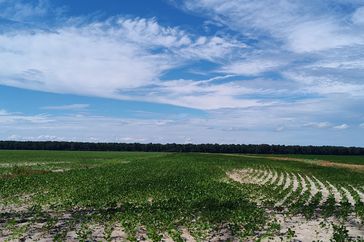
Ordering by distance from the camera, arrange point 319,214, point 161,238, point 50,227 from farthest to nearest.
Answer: point 319,214, point 50,227, point 161,238

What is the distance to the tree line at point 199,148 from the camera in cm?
17300

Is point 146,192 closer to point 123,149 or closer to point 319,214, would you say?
point 319,214

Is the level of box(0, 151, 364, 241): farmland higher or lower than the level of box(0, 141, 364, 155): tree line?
lower

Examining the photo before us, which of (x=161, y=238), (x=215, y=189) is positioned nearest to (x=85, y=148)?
(x=215, y=189)

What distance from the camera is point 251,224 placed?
13875 mm

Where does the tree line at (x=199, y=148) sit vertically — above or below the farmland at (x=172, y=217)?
above

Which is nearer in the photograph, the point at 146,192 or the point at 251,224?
the point at 251,224

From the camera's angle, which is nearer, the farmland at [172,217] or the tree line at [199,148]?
the farmland at [172,217]

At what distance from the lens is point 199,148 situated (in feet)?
626

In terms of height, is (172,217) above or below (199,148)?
below

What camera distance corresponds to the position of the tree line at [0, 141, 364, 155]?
568ft

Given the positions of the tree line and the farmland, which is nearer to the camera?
the farmland

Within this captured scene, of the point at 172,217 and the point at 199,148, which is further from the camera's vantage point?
the point at 199,148

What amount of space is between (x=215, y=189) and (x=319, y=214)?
9366 millimetres
